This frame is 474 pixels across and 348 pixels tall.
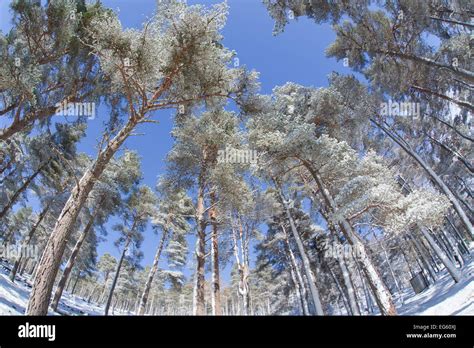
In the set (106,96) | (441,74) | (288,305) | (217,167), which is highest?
(441,74)

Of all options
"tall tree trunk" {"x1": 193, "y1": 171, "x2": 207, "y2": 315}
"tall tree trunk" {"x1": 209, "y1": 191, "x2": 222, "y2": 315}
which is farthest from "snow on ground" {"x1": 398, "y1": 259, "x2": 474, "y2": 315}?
"tall tree trunk" {"x1": 209, "y1": 191, "x2": 222, "y2": 315}

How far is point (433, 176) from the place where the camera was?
1266cm

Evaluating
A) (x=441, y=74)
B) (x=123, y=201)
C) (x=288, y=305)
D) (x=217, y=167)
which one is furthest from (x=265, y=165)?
(x=288, y=305)

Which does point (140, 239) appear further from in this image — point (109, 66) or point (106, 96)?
point (109, 66)

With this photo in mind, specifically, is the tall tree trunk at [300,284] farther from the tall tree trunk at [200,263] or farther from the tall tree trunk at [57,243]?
the tall tree trunk at [57,243]

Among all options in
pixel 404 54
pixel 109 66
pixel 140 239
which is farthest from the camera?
pixel 140 239

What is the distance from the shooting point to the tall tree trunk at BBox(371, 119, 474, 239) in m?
12.6

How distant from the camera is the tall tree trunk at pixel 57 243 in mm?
5066

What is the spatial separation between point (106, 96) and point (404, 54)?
1014cm

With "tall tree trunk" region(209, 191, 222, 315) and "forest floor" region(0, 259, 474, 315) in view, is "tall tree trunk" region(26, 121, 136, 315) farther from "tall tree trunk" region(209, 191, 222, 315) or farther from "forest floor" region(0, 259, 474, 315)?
"tall tree trunk" region(209, 191, 222, 315)

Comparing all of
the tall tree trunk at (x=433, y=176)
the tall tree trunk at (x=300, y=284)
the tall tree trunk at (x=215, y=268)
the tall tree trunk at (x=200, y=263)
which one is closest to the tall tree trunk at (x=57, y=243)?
the tall tree trunk at (x=200, y=263)

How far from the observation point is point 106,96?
30.0 ft

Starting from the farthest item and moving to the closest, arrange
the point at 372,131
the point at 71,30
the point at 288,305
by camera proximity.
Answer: the point at 288,305 < the point at 372,131 < the point at 71,30

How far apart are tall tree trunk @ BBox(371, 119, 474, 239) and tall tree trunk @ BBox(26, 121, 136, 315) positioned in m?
13.1
